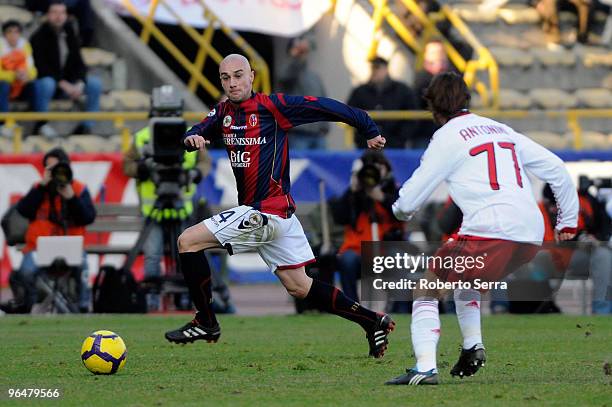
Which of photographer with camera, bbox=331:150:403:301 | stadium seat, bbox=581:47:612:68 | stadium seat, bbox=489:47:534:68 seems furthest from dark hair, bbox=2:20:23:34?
stadium seat, bbox=581:47:612:68

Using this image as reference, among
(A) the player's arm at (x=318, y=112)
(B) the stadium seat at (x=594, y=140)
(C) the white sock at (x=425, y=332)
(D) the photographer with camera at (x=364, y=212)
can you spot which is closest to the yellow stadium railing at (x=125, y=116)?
(B) the stadium seat at (x=594, y=140)

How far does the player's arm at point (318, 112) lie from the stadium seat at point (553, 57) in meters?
14.8

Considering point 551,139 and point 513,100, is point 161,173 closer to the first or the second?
point 551,139

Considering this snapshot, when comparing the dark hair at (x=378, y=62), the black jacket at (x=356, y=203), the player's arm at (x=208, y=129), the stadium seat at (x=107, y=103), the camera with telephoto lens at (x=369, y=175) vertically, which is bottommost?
the black jacket at (x=356, y=203)

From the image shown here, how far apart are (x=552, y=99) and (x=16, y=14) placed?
8.71 metres

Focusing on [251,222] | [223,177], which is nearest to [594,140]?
[223,177]

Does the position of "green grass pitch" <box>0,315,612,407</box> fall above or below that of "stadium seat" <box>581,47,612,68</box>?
below

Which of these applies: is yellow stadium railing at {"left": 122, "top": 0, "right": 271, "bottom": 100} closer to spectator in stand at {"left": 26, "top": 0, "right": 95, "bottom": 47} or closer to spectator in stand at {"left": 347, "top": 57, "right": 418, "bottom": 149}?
spectator in stand at {"left": 26, "top": 0, "right": 95, "bottom": 47}

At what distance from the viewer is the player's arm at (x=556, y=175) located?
810 cm

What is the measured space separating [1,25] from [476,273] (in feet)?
43.0

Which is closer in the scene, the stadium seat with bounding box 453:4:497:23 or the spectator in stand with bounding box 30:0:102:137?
the spectator in stand with bounding box 30:0:102:137

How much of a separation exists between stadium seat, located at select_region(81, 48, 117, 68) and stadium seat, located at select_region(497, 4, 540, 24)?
735 centimetres

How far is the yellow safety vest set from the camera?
596 inches

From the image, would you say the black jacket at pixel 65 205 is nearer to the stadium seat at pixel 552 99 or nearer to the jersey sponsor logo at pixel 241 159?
the jersey sponsor logo at pixel 241 159
